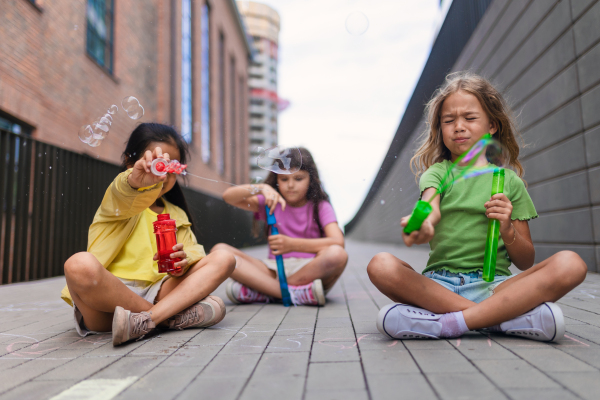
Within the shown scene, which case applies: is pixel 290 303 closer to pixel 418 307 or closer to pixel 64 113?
pixel 418 307

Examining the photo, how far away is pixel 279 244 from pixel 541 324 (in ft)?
4.41

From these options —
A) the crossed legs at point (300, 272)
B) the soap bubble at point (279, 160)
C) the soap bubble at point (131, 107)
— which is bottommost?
the crossed legs at point (300, 272)

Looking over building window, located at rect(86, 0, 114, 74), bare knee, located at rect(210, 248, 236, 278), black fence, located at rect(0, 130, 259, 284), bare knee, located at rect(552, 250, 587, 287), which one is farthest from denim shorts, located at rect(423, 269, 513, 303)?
building window, located at rect(86, 0, 114, 74)

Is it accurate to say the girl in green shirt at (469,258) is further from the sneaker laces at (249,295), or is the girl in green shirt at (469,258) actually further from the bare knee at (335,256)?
the sneaker laces at (249,295)

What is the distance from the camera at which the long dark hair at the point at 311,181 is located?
2598 millimetres

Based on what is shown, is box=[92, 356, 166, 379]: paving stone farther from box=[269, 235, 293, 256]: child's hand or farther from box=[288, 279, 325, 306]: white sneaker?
box=[288, 279, 325, 306]: white sneaker

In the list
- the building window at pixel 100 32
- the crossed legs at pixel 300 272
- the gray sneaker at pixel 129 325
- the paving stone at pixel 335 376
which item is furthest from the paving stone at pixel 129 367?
the building window at pixel 100 32

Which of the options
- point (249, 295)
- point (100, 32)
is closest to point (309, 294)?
point (249, 295)

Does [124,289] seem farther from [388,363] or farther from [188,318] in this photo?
[388,363]

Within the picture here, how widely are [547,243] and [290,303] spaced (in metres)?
2.97

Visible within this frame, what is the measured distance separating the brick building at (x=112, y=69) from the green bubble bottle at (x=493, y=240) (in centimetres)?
155

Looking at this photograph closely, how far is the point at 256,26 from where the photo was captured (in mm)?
5371

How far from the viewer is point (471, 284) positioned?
5.72 feet

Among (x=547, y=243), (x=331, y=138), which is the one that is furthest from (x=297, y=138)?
(x=547, y=243)
